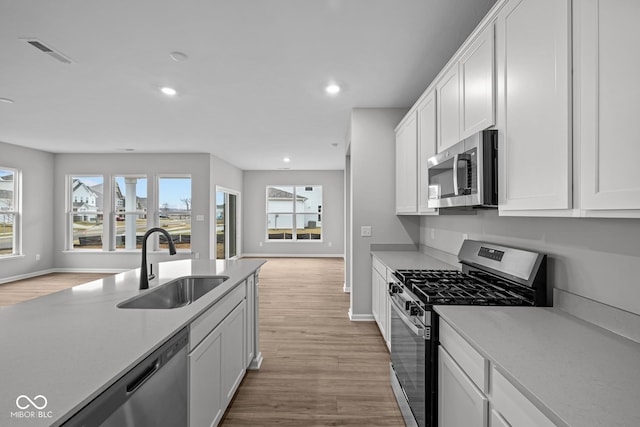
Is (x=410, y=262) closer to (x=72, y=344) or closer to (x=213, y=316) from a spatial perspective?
(x=213, y=316)

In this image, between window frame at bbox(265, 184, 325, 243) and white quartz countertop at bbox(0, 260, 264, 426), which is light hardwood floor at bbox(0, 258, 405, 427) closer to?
white quartz countertop at bbox(0, 260, 264, 426)

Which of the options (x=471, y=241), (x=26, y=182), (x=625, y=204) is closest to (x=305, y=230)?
(x=26, y=182)

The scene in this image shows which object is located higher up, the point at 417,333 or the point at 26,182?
the point at 26,182

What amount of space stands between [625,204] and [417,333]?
1.09 meters

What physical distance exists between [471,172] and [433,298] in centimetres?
74

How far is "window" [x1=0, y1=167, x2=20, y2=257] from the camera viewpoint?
604cm

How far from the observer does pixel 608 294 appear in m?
1.31

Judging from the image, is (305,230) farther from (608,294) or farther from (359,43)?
(608,294)

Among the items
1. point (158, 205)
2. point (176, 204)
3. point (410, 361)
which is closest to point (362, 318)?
point (410, 361)

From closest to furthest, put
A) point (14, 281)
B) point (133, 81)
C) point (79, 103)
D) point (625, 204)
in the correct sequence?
point (625, 204)
point (133, 81)
point (79, 103)
point (14, 281)

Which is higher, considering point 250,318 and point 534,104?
point 534,104

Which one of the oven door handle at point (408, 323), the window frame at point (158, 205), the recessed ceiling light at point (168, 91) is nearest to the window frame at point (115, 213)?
the window frame at point (158, 205)

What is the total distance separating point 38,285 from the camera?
5805 mm

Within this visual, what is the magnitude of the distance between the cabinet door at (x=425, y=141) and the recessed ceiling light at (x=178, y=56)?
2087 millimetres
